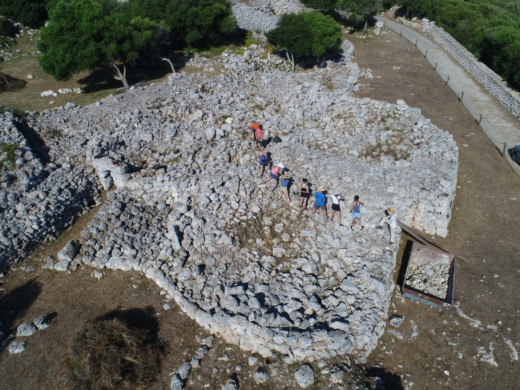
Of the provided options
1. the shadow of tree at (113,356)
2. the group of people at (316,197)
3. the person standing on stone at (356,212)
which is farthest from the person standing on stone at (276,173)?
the shadow of tree at (113,356)

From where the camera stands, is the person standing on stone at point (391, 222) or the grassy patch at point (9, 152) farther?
the grassy patch at point (9, 152)

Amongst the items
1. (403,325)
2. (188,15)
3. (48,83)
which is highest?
(188,15)

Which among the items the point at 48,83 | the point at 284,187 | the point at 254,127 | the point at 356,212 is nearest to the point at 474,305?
the point at 356,212

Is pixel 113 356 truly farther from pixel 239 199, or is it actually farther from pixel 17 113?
pixel 17 113

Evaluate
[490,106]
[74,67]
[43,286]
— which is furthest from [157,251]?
[490,106]

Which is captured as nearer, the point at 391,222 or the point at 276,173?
the point at 391,222

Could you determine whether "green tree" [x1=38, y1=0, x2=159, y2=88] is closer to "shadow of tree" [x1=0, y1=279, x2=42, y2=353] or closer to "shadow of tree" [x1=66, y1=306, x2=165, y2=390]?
"shadow of tree" [x1=0, y1=279, x2=42, y2=353]

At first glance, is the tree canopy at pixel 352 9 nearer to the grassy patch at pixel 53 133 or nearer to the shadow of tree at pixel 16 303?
the grassy patch at pixel 53 133
